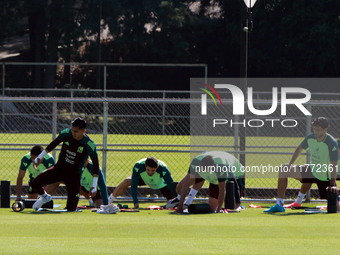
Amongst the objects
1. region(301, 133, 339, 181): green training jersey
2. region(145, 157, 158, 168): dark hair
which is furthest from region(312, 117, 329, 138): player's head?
region(145, 157, 158, 168): dark hair

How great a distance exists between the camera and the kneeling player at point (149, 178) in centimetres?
976

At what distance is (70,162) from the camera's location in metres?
9.46

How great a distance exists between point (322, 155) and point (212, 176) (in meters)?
1.92

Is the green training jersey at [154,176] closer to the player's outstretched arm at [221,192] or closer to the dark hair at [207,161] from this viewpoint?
the dark hair at [207,161]

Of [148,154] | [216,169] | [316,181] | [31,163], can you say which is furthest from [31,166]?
[148,154]

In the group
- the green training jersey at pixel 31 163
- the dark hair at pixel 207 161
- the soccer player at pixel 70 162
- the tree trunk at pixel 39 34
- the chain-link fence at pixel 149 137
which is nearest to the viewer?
the dark hair at pixel 207 161

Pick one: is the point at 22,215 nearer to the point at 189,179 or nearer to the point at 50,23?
the point at 189,179

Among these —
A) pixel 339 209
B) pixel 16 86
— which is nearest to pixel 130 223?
pixel 339 209

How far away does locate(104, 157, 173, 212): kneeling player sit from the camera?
976 centimetres

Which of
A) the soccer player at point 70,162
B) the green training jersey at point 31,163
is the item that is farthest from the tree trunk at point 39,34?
the soccer player at point 70,162

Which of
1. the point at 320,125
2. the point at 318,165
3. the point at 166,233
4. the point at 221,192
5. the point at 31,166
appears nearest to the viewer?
the point at 166,233

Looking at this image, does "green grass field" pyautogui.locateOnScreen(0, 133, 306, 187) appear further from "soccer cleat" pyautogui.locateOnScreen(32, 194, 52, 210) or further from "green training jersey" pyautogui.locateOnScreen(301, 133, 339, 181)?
"soccer cleat" pyautogui.locateOnScreen(32, 194, 52, 210)

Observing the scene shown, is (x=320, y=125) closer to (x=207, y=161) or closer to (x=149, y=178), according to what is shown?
(x=207, y=161)

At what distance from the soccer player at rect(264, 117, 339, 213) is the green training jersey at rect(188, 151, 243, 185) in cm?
83
